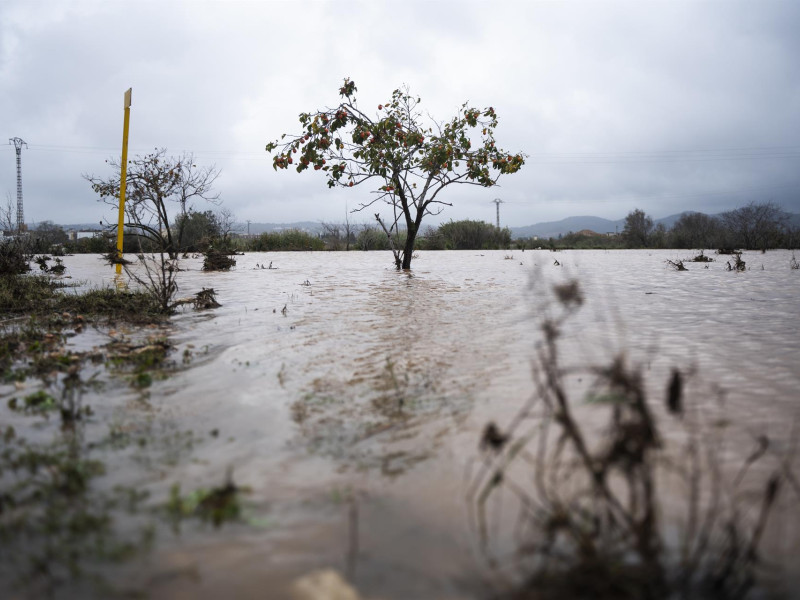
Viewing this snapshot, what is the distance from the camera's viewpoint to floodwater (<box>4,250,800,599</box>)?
5.17ft

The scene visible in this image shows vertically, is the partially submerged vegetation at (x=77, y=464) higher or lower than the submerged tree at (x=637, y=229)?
lower

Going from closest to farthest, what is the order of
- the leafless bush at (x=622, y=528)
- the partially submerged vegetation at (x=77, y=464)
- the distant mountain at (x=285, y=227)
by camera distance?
the leafless bush at (x=622, y=528)
the partially submerged vegetation at (x=77, y=464)
the distant mountain at (x=285, y=227)

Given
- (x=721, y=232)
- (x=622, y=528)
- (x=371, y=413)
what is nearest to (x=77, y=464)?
(x=371, y=413)

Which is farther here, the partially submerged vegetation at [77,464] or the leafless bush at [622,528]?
the partially submerged vegetation at [77,464]

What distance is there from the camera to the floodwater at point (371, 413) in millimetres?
1575

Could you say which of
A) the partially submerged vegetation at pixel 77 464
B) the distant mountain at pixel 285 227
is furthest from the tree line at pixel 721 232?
the partially submerged vegetation at pixel 77 464

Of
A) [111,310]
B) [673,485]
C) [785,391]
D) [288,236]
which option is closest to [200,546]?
[673,485]

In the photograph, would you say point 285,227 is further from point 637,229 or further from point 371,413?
point 371,413

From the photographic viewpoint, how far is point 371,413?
2920mm

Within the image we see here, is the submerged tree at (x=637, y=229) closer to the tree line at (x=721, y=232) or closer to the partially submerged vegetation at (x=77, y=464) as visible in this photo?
the tree line at (x=721, y=232)

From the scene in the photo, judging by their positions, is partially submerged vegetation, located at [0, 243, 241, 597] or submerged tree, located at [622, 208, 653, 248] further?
submerged tree, located at [622, 208, 653, 248]

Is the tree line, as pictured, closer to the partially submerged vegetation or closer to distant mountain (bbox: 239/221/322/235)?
distant mountain (bbox: 239/221/322/235)

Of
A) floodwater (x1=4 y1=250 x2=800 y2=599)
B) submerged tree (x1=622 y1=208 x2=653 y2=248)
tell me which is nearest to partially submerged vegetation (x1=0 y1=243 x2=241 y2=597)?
floodwater (x1=4 y1=250 x2=800 y2=599)

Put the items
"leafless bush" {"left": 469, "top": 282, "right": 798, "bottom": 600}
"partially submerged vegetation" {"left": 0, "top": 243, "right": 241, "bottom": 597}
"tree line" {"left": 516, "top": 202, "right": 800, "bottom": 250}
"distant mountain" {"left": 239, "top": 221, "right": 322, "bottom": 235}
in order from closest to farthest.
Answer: "leafless bush" {"left": 469, "top": 282, "right": 798, "bottom": 600}, "partially submerged vegetation" {"left": 0, "top": 243, "right": 241, "bottom": 597}, "tree line" {"left": 516, "top": 202, "right": 800, "bottom": 250}, "distant mountain" {"left": 239, "top": 221, "right": 322, "bottom": 235}
